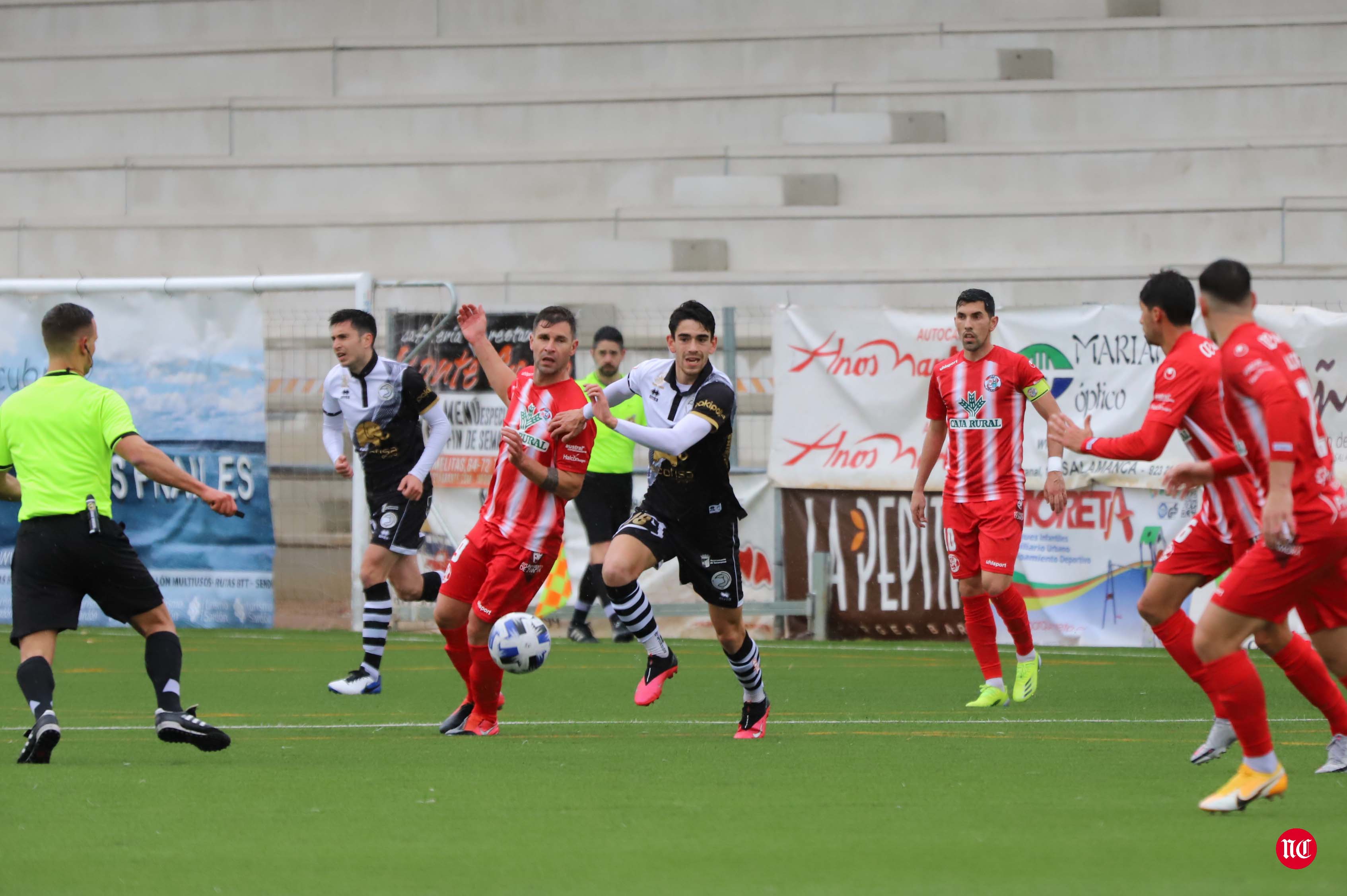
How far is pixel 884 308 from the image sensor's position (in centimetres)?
1429

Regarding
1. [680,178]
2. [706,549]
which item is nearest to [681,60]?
[680,178]

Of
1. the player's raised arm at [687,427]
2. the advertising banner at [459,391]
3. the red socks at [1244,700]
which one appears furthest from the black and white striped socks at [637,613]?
the advertising banner at [459,391]

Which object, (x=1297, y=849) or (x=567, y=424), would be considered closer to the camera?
(x=1297, y=849)

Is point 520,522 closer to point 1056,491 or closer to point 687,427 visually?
point 687,427

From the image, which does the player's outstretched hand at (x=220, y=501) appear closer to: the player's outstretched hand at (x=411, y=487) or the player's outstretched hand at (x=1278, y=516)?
the player's outstretched hand at (x=411, y=487)

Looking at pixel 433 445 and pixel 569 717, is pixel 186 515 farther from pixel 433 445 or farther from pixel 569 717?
pixel 569 717

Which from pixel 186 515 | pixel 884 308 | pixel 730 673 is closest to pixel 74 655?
pixel 186 515

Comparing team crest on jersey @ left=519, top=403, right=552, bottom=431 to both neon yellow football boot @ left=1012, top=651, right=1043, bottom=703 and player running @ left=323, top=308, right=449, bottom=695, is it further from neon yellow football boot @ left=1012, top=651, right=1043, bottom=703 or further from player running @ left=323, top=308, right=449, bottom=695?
neon yellow football boot @ left=1012, top=651, right=1043, bottom=703

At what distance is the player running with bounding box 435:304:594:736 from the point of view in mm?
7793

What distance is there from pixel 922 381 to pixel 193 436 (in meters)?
6.65

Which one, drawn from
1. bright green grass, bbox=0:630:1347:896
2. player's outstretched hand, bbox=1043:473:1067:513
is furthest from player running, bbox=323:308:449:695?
player's outstretched hand, bbox=1043:473:1067:513

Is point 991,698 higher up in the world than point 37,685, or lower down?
lower down

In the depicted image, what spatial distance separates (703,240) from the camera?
1798 cm

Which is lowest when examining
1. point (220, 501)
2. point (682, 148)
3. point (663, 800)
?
point (663, 800)
